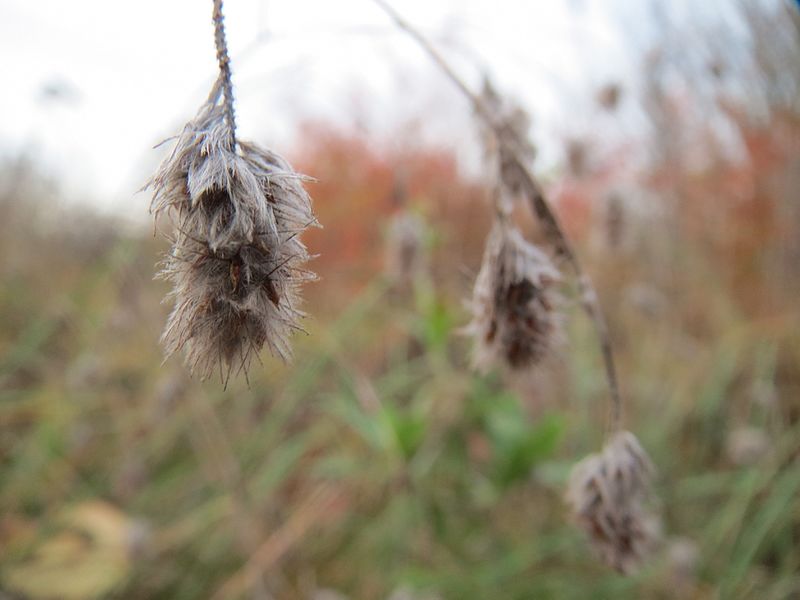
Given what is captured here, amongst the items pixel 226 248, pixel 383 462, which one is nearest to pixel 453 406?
pixel 383 462

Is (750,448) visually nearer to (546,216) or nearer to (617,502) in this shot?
(617,502)

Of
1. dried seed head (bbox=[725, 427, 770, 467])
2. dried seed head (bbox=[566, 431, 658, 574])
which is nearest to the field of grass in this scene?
dried seed head (bbox=[725, 427, 770, 467])

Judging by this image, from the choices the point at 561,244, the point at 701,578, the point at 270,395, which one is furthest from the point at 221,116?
the point at 270,395

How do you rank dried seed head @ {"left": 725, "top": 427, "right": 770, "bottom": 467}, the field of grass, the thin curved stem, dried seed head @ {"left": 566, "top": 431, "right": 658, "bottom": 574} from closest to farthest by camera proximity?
the thin curved stem < dried seed head @ {"left": 566, "top": 431, "right": 658, "bottom": 574} < the field of grass < dried seed head @ {"left": 725, "top": 427, "right": 770, "bottom": 467}

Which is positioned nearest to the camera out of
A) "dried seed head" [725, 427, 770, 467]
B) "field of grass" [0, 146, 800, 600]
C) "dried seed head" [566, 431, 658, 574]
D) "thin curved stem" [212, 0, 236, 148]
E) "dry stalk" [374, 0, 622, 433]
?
"thin curved stem" [212, 0, 236, 148]

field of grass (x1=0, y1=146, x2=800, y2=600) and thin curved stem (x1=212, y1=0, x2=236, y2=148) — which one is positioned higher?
thin curved stem (x1=212, y1=0, x2=236, y2=148)

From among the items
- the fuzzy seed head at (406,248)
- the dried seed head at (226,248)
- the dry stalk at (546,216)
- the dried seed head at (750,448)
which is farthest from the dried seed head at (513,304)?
the dried seed head at (750,448)

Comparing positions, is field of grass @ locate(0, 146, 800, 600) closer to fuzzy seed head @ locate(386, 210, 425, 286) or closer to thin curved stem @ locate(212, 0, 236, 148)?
fuzzy seed head @ locate(386, 210, 425, 286)
